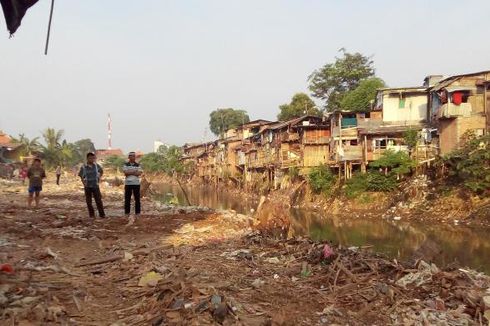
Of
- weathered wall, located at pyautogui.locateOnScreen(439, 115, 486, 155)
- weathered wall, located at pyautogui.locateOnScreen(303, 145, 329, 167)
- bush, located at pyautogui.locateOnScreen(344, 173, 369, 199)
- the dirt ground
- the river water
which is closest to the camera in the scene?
the dirt ground

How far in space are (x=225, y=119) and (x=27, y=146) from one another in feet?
105

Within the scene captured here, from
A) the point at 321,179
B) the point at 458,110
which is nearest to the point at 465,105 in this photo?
the point at 458,110

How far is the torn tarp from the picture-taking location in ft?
13.6

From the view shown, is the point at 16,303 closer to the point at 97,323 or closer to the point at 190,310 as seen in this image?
the point at 97,323

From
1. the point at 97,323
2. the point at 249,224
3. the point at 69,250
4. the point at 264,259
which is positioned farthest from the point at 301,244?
the point at 97,323

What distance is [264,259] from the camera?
675cm

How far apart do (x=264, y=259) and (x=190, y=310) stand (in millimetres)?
2870

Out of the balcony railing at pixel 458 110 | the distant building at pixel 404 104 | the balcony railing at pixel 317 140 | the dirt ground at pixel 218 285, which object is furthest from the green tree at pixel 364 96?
the dirt ground at pixel 218 285

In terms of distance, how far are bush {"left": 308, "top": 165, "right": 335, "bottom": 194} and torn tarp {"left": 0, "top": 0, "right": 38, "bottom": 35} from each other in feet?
92.6

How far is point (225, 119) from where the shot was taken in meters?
71.9

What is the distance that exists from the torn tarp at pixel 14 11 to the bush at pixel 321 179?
1111 inches

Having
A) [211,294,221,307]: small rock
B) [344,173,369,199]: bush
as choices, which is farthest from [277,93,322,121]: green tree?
[211,294,221,307]: small rock

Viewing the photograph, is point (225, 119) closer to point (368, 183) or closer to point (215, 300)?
point (368, 183)

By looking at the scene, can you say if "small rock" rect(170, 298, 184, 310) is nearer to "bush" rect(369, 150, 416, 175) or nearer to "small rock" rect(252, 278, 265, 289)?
"small rock" rect(252, 278, 265, 289)
